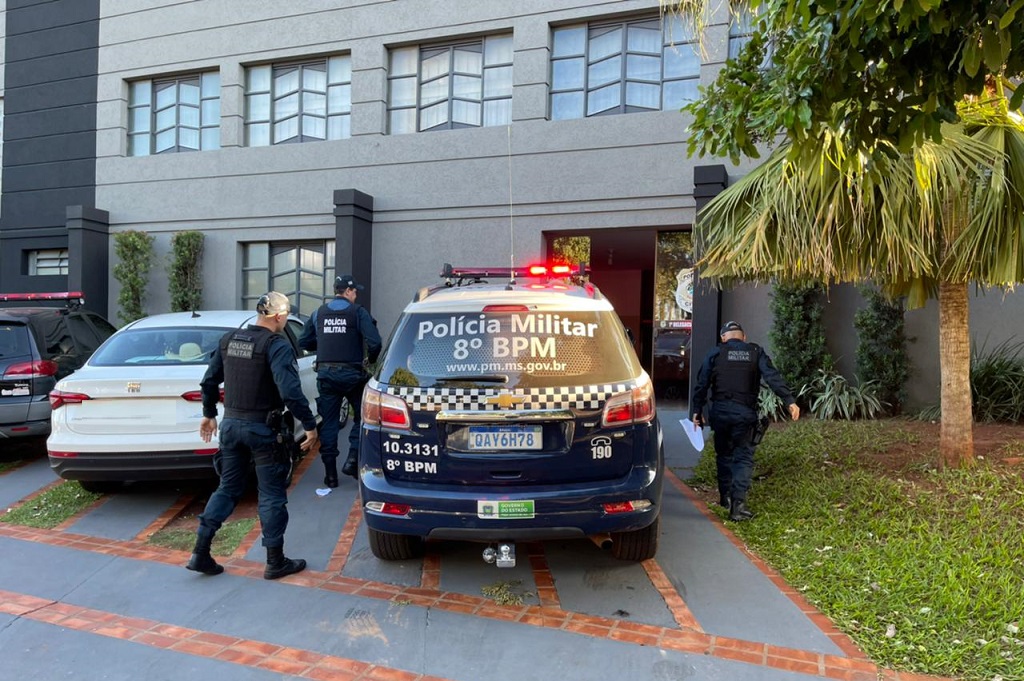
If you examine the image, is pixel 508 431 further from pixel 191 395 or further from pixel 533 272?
pixel 191 395

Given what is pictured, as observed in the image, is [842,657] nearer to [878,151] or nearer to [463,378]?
[463,378]

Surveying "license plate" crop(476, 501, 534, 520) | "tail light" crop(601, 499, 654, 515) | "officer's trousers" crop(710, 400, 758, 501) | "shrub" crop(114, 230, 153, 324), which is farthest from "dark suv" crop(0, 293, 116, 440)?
"officer's trousers" crop(710, 400, 758, 501)

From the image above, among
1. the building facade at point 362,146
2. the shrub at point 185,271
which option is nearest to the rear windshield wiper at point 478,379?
the building facade at point 362,146

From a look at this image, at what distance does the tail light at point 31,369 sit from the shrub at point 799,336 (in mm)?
8126

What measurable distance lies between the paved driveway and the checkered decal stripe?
1166 millimetres

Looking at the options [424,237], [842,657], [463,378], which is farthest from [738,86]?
[424,237]

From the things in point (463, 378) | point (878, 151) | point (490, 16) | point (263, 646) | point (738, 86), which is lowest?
point (263, 646)

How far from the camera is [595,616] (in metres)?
3.72

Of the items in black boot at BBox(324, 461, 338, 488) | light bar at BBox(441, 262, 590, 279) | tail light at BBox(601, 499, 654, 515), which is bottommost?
black boot at BBox(324, 461, 338, 488)

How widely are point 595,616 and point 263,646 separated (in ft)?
5.76

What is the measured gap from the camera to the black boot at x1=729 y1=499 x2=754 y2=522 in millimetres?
5129

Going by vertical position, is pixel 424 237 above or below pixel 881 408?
above

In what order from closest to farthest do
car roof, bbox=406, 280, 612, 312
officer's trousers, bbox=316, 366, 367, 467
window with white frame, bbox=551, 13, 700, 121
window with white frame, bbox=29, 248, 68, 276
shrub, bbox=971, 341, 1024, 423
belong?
car roof, bbox=406, 280, 612, 312 → officer's trousers, bbox=316, 366, 367, 467 → shrub, bbox=971, 341, 1024, 423 → window with white frame, bbox=551, 13, 700, 121 → window with white frame, bbox=29, 248, 68, 276

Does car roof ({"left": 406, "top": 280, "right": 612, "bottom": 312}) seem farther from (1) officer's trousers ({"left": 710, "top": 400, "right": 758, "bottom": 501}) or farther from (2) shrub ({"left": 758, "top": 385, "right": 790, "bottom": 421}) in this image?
(2) shrub ({"left": 758, "top": 385, "right": 790, "bottom": 421})
